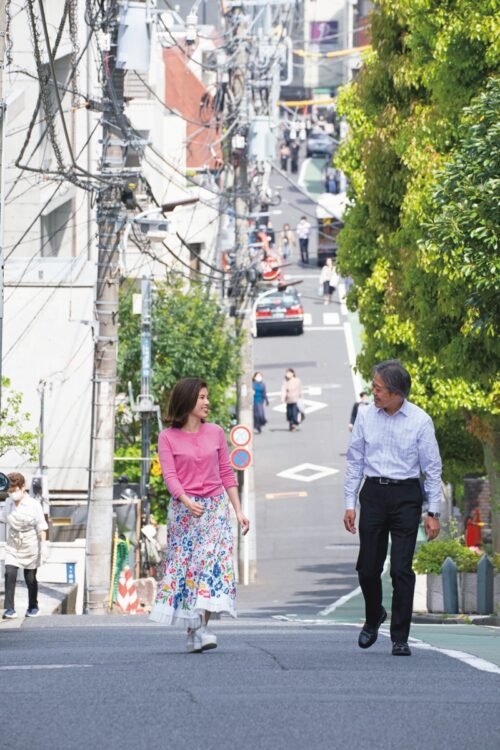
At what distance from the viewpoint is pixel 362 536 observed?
33.5 feet

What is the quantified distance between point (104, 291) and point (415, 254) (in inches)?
207

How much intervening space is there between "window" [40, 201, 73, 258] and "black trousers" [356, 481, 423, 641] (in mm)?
28295

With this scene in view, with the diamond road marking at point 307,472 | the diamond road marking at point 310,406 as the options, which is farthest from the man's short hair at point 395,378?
the diamond road marking at point 310,406

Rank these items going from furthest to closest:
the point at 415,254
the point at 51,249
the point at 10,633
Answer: the point at 51,249
the point at 415,254
the point at 10,633

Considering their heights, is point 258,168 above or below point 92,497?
above

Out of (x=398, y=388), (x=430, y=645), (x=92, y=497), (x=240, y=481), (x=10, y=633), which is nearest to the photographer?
(x=398, y=388)

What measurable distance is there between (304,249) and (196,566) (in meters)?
65.0

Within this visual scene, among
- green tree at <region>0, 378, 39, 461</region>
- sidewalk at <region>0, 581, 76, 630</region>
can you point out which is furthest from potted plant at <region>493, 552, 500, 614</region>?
green tree at <region>0, 378, 39, 461</region>

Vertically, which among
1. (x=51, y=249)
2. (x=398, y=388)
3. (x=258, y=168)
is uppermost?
(x=258, y=168)

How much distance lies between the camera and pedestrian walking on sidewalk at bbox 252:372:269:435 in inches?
1858

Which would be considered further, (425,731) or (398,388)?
(398,388)

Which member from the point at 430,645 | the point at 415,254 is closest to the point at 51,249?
the point at 415,254

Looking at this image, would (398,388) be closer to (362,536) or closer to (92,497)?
(362,536)

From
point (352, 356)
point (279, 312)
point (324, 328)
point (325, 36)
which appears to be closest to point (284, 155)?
point (324, 328)
